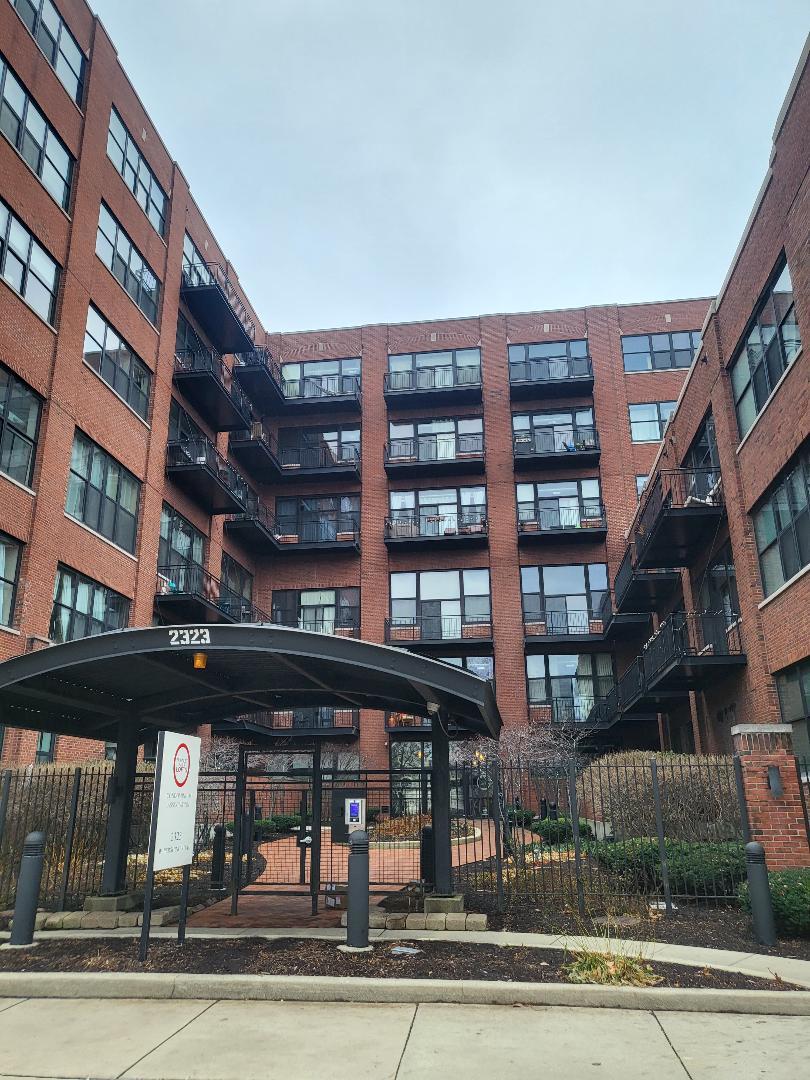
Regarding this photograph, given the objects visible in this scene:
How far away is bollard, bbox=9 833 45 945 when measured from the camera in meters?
9.46

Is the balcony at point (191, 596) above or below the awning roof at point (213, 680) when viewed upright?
above

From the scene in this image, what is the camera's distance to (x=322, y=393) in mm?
39781

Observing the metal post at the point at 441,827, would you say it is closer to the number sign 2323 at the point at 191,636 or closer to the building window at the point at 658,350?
the number sign 2323 at the point at 191,636

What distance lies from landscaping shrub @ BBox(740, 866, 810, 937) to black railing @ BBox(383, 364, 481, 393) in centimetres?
3092

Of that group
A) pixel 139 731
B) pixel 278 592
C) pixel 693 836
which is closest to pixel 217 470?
pixel 278 592

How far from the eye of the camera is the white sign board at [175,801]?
28.4 ft

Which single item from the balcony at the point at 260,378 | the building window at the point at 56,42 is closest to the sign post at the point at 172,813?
the building window at the point at 56,42

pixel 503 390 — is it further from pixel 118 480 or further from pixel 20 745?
pixel 20 745

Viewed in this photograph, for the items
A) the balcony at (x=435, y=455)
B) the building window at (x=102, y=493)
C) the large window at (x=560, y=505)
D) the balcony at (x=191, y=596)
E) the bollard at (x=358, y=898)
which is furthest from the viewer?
the balcony at (x=435, y=455)

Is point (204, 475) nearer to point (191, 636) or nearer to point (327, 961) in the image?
point (191, 636)

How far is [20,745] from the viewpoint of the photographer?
1883 cm

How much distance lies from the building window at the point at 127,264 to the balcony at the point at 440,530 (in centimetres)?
1404

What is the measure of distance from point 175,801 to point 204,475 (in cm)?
2027

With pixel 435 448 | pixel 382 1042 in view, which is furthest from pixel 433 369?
pixel 382 1042
